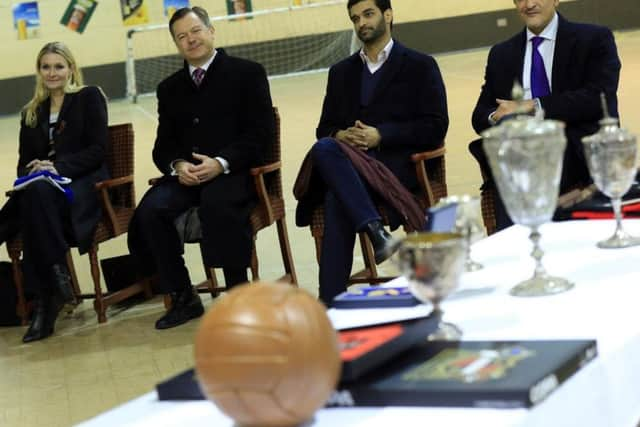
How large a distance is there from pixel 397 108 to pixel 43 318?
177 cm

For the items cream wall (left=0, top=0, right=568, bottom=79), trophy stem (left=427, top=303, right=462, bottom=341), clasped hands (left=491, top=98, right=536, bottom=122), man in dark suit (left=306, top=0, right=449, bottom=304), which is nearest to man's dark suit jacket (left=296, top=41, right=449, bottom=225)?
man in dark suit (left=306, top=0, right=449, bottom=304)

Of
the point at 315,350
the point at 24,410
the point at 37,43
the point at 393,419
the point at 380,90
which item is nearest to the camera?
the point at 315,350

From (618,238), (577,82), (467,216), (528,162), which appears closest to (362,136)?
(577,82)

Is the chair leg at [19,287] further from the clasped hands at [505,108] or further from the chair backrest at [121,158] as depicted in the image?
the clasped hands at [505,108]

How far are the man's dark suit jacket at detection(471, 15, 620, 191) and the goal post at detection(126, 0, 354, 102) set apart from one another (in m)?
14.2

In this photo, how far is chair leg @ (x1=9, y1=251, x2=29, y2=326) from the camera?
5355 millimetres

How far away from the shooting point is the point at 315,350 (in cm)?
143

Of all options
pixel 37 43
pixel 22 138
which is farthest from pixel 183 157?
pixel 37 43

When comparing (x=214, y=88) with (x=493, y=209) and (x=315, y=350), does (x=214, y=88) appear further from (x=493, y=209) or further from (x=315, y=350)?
(x=315, y=350)

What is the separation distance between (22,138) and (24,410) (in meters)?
1.97

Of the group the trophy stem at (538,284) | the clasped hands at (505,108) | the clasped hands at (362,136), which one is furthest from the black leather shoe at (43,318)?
the trophy stem at (538,284)

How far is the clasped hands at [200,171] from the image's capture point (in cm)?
503

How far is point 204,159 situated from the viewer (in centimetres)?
506

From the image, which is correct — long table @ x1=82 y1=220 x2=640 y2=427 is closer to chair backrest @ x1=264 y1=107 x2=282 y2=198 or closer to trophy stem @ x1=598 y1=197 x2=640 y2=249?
trophy stem @ x1=598 y1=197 x2=640 y2=249
